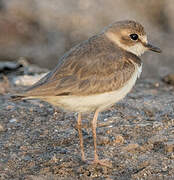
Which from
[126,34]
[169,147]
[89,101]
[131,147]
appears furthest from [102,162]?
[126,34]

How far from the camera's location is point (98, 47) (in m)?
4.80

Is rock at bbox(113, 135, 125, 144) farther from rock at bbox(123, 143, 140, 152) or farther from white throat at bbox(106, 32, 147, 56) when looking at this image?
white throat at bbox(106, 32, 147, 56)

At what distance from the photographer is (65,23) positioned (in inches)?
434

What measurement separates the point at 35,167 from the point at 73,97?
87 cm

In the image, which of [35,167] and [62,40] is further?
[62,40]

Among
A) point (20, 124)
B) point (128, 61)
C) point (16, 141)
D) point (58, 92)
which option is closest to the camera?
point (58, 92)

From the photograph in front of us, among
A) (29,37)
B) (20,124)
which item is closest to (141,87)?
(20,124)

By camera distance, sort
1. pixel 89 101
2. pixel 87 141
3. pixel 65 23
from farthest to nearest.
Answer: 1. pixel 65 23
2. pixel 87 141
3. pixel 89 101

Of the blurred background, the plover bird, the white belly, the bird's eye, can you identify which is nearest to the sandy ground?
the plover bird

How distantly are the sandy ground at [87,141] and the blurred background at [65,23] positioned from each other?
14.1 feet

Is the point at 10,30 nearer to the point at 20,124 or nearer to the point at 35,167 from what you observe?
the point at 20,124

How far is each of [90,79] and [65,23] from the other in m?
6.69

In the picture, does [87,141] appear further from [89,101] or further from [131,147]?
[89,101]

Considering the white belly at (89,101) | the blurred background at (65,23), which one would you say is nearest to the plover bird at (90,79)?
the white belly at (89,101)
